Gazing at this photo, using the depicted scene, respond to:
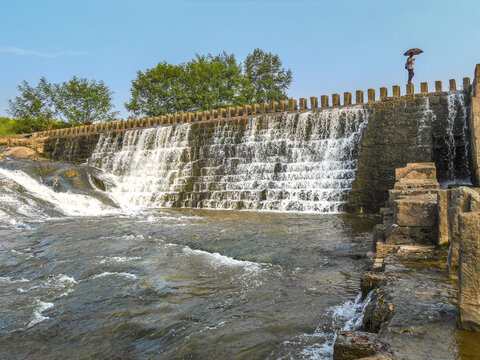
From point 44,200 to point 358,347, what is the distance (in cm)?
1379

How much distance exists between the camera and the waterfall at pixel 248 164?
14.0 m

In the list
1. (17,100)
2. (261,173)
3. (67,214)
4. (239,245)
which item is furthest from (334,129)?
(17,100)

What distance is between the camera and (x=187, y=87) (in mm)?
35656

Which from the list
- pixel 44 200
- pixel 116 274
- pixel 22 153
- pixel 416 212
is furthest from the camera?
pixel 22 153

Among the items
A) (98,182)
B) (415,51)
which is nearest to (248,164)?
(98,182)

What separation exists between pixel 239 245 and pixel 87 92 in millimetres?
38057

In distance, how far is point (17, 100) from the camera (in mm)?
40000

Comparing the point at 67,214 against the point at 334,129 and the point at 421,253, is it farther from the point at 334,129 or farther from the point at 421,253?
the point at 421,253

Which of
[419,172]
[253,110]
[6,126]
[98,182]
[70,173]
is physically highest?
[6,126]

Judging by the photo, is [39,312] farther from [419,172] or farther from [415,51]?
[415,51]

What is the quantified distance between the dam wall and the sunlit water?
3.56 metres

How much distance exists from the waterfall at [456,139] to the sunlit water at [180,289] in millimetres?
4696

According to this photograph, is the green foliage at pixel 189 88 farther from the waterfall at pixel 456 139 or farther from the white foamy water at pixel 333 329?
the white foamy water at pixel 333 329

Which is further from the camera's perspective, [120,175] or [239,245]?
[120,175]
